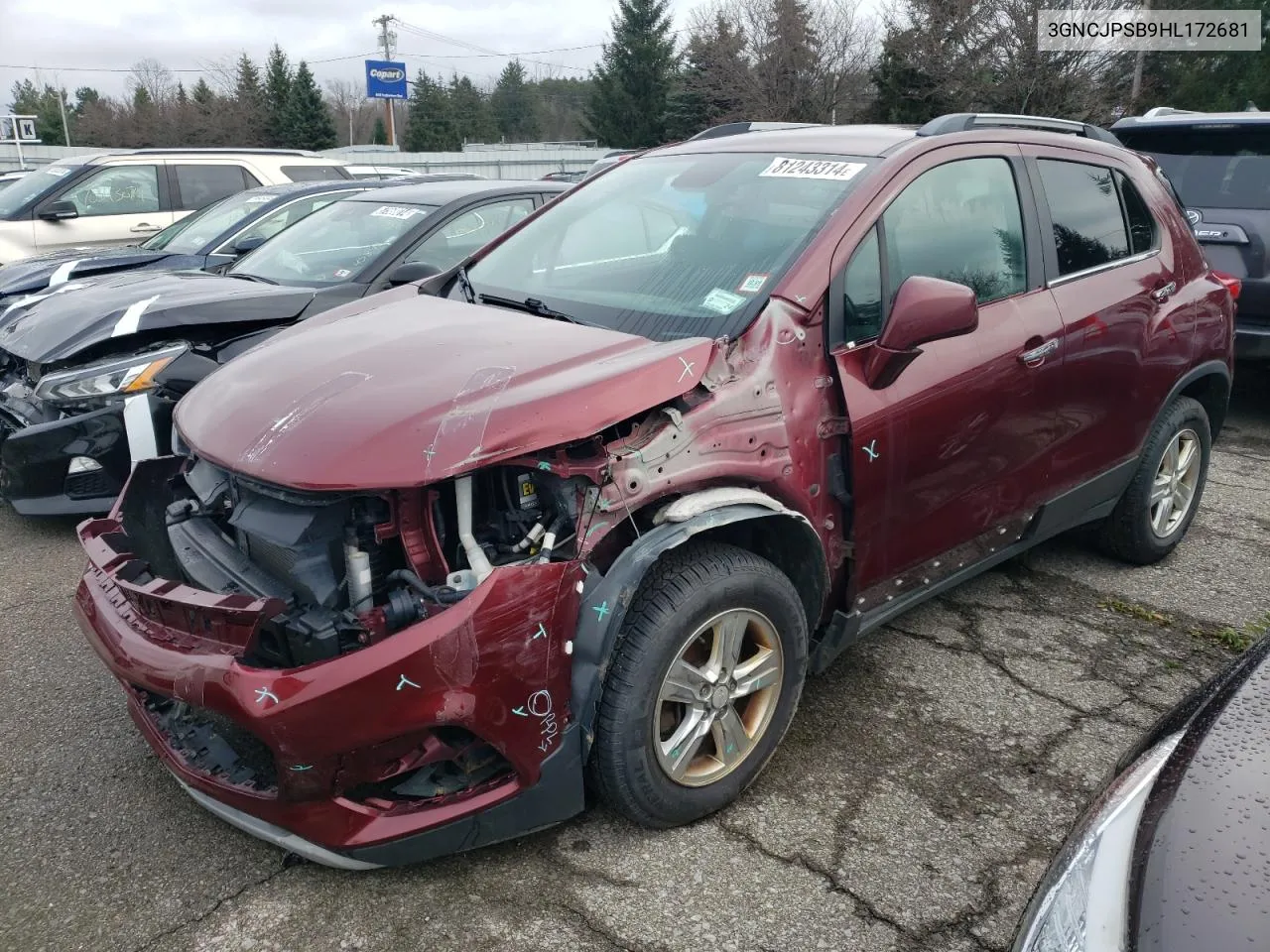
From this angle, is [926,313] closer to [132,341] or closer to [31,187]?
[132,341]

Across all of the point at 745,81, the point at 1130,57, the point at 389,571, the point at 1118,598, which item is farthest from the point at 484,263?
the point at 745,81

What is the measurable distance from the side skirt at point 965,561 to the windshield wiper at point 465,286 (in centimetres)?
162

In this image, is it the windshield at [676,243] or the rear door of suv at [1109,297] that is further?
the rear door of suv at [1109,297]

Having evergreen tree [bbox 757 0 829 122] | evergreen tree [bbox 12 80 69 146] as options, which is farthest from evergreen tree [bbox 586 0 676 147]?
evergreen tree [bbox 12 80 69 146]

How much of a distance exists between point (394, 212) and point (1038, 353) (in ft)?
12.9

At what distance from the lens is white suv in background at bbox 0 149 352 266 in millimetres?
9039

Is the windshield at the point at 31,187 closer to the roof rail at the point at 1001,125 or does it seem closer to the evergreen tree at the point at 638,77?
the roof rail at the point at 1001,125

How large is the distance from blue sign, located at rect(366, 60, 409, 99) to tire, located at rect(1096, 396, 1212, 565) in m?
49.1

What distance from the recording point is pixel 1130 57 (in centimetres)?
2584

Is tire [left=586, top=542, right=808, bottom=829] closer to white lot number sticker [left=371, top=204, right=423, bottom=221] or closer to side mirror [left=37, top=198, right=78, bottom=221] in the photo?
white lot number sticker [left=371, top=204, right=423, bottom=221]

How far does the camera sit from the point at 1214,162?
6590 mm

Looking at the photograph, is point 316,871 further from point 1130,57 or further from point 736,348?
point 1130,57

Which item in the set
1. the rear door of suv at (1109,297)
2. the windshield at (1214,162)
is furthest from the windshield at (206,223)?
the windshield at (1214,162)

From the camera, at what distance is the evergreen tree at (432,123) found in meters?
52.1
